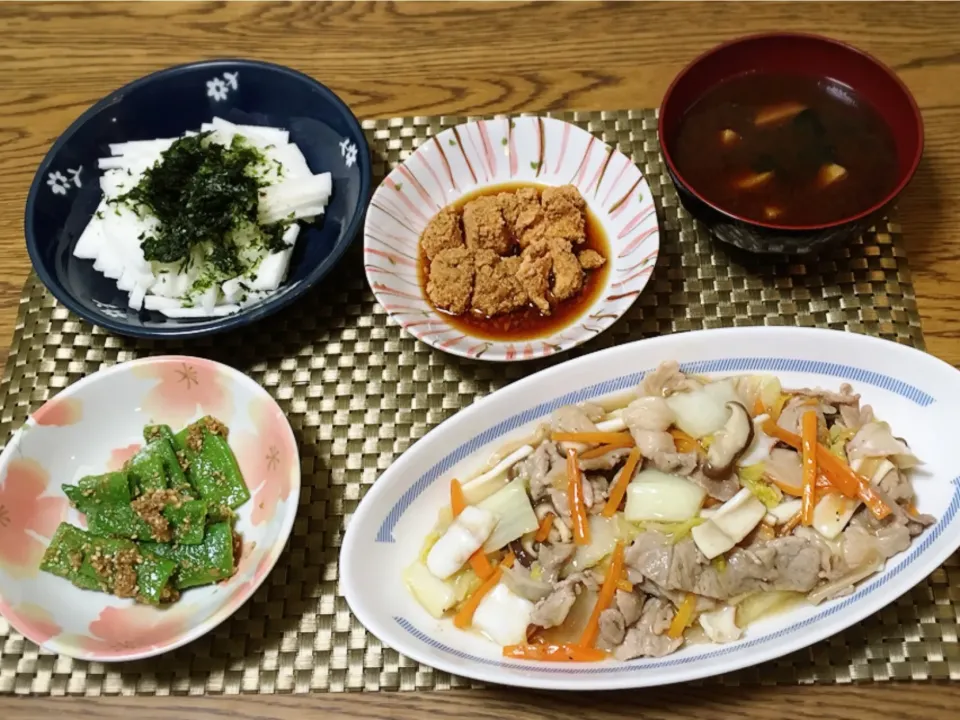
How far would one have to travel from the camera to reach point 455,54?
2230 mm

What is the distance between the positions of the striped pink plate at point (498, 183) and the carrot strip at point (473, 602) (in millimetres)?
439

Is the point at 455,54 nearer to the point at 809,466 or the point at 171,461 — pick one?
the point at 171,461

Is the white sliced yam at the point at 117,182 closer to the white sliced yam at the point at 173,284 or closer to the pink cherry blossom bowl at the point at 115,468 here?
the white sliced yam at the point at 173,284

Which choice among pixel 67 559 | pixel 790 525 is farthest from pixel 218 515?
pixel 790 525

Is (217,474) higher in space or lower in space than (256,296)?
lower

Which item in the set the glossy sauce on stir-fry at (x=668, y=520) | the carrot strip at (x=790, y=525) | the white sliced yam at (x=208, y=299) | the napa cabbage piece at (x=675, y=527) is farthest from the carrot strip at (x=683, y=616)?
the white sliced yam at (x=208, y=299)

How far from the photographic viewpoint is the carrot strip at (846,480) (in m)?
1.33

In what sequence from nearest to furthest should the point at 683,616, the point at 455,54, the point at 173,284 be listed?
the point at 683,616
the point at 173,284
the point at 455,54

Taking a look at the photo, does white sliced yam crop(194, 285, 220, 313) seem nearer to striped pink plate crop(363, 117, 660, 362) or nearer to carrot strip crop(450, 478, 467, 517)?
striped pink plate crop(363, 117, 660, 362)

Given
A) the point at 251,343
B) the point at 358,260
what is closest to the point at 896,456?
the point at 358,260

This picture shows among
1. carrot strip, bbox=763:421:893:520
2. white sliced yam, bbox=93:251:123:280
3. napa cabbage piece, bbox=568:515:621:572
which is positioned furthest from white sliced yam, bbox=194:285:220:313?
carrot strip, bbox=763:421:893:520

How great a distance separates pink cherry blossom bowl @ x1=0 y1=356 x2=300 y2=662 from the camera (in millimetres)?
1341

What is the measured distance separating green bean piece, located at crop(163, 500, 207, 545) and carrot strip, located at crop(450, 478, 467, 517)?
51cm

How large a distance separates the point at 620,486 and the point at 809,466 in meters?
0.36
